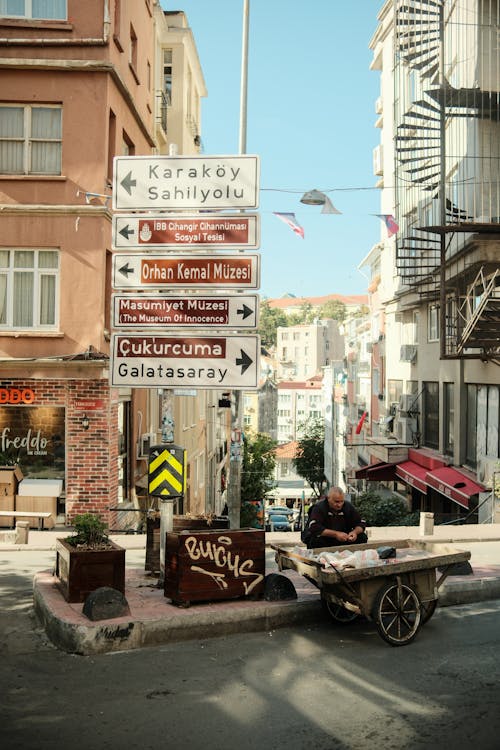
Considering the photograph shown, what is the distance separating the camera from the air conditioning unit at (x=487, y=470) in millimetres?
20312

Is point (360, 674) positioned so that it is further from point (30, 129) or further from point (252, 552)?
point (30, 129)

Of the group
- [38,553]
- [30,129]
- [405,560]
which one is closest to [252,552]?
[405,560]

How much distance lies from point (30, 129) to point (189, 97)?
17.1 meters

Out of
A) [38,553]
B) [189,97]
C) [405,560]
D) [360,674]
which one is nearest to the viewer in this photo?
[360,674]

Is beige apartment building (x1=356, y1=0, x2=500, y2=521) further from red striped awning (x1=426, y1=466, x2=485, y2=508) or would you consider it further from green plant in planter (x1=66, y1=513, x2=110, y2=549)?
green plant in planter (x1=66, y1=513, x2=110, y2=549)

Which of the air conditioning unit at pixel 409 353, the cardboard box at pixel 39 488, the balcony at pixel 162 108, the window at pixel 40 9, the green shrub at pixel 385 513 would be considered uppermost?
the balcony at pixel 162 108

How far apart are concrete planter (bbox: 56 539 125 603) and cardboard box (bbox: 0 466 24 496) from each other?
926 cm

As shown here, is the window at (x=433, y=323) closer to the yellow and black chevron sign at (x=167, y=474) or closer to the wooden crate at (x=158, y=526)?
the wooden crate at (x=158, y=526)

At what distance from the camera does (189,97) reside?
34.4 m

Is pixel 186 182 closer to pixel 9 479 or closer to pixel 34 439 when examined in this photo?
pixel 34 439

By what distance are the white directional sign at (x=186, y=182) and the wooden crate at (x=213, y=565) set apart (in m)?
3.94

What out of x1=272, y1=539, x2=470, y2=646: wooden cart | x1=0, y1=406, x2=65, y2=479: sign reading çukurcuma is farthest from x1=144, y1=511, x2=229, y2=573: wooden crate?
x1=0, y1=406, x2=65, y2=479: sign reading çukurcuma

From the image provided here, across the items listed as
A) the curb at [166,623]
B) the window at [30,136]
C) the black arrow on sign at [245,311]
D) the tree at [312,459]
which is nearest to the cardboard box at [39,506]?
the window at [30,136]

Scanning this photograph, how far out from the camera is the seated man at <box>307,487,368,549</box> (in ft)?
31.7
